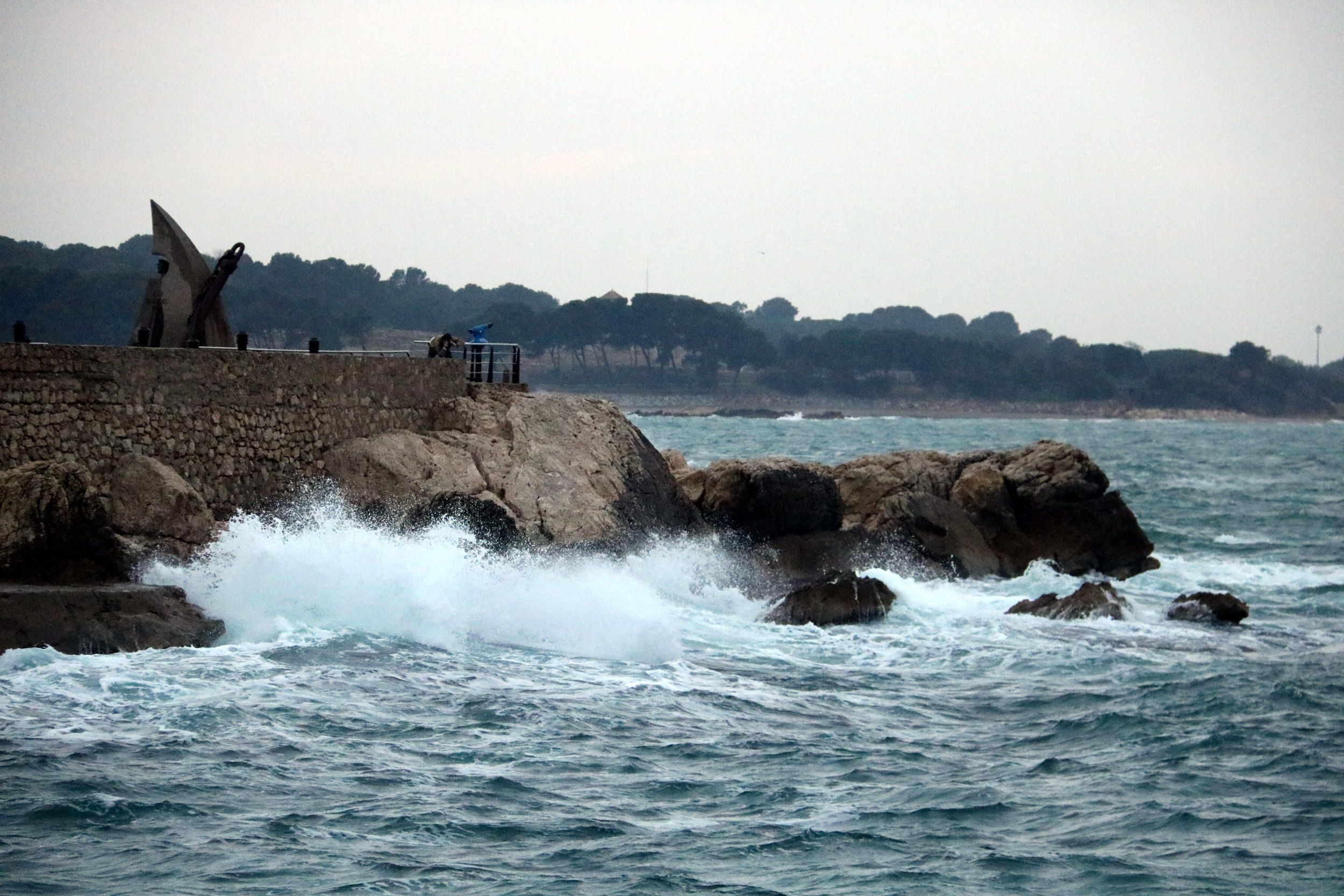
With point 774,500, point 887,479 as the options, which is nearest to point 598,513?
point 774,500

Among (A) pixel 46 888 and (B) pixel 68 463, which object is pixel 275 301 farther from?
(A) pixel 46 888

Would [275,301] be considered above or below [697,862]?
above

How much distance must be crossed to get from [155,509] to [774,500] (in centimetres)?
843

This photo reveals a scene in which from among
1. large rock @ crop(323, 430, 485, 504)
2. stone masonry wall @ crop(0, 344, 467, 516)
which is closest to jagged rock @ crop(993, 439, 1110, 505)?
large rock @ crop(323, 430, 485, 504)

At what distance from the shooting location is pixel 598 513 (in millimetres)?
19312

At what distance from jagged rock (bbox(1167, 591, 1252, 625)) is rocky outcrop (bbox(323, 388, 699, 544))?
21.2 feet

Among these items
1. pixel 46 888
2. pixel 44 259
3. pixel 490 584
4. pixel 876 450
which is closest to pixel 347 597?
pixel 490 584

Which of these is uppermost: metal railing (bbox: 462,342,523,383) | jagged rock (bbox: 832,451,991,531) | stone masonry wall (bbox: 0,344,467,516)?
metal railing (bbox: 462,342,523,383)

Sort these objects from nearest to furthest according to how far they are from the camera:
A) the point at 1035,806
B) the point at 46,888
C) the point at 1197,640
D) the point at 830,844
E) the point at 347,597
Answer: the point at 46,888
the point at 830,844
the point at 1035,806
the point at 347,597
the point at 1197,640

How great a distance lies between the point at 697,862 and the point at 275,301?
3256 inches

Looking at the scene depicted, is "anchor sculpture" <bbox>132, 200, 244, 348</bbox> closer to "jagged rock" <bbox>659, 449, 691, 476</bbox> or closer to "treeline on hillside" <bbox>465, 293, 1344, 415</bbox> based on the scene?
"jagged rock" <bbox>659, 449, 691, 476</bbox>

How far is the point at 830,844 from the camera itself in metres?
9.81

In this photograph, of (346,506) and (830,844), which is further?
(346,506)

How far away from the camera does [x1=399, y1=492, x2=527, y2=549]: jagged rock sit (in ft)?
58.8
